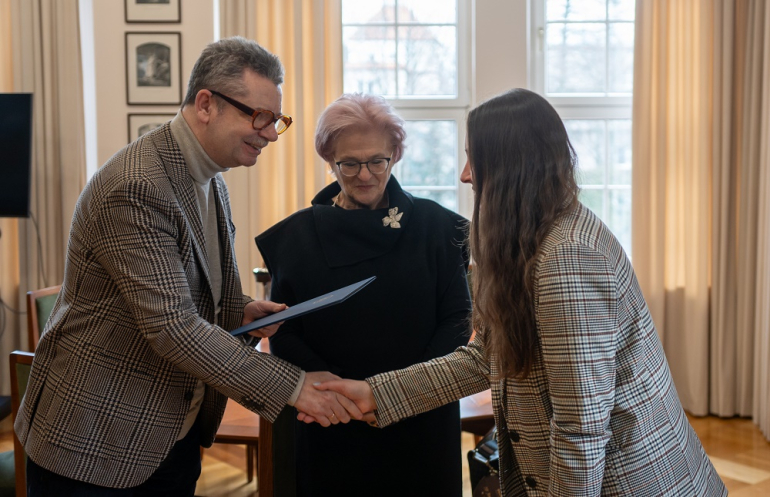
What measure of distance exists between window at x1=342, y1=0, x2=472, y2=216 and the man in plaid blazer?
120 inches

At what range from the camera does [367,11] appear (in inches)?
180

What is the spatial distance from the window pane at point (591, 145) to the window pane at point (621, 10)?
25.6 inches

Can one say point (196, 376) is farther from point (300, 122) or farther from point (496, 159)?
point (300, 122)

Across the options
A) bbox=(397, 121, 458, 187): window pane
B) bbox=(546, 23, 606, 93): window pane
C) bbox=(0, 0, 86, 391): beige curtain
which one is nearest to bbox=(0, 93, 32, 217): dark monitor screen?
bbox=(0, 0, 86, 391): beige curtain

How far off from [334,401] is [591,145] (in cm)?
349

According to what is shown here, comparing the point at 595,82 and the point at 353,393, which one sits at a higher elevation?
the point at 595,82

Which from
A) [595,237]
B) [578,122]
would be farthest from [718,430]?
[595,237]

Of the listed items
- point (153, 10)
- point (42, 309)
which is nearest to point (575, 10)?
point (153, 10)

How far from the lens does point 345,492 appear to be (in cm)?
191

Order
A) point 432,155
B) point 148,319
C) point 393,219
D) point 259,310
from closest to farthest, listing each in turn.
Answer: point 148,319 → point 259,310 → point 393,219 → point 432,155

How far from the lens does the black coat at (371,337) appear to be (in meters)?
1.89

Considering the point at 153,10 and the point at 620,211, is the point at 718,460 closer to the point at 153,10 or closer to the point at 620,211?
the point at 620,211

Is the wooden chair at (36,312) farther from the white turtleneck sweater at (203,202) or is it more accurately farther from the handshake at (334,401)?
the handshake at (334,401)

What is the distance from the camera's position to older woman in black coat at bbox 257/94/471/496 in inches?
74.3
